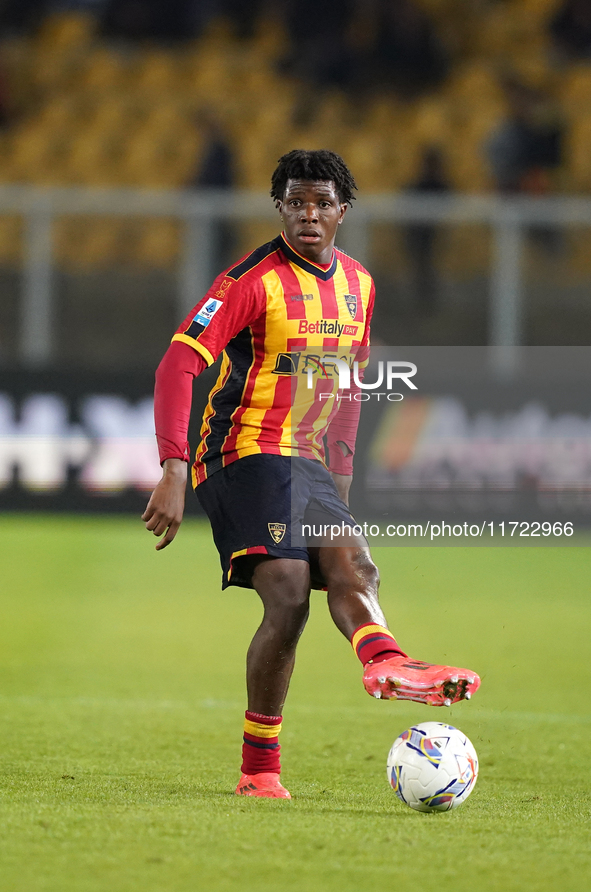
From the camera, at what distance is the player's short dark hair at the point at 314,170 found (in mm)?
4180

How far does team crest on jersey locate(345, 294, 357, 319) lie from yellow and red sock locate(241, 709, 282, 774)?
4.41ft

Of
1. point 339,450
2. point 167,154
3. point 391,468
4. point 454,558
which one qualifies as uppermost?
point 167,154

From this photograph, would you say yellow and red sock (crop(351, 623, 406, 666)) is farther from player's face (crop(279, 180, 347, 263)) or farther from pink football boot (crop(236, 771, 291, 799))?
player's face (crop(279, 180, 347, 263))

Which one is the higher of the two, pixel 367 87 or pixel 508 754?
pixel 367 87

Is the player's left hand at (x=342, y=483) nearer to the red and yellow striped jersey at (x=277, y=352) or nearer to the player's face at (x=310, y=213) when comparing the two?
the red and yellow striped jersey at (x=277, y=352)

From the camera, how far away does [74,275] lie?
11.9m


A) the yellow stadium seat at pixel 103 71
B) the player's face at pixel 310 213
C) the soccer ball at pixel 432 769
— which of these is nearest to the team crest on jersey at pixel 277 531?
the soccer ball at pixel 432 769

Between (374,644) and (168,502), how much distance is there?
0.73 metres

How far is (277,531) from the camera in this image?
13.2 ft

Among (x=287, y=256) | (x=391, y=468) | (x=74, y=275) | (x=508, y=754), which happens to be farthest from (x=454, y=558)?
(x=287, y=256)

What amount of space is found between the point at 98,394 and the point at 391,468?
2887mm

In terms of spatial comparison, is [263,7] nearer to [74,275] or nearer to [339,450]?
[74,275]

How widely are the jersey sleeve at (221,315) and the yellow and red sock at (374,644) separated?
95 cm

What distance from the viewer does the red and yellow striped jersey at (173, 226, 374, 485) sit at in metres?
4.16
